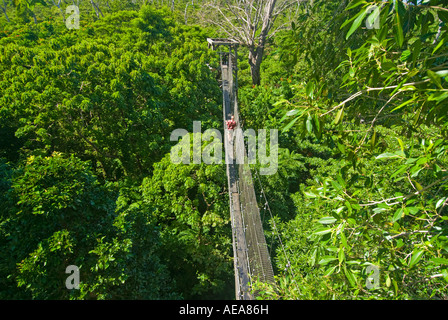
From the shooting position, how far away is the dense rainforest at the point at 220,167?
1287mm

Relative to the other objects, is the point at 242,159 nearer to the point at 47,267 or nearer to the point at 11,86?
the point at 47,267

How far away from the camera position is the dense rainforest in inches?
50.7

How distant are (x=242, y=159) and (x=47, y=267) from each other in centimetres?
365

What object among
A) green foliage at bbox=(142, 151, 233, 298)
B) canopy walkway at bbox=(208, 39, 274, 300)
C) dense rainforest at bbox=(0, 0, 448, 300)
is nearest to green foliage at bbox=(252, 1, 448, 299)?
dense rainforest at bbox=(0, 0, 448, 300)

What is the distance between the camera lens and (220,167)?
545cm

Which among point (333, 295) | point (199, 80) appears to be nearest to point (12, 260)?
point (333, 295)

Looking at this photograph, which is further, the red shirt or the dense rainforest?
the red shirt

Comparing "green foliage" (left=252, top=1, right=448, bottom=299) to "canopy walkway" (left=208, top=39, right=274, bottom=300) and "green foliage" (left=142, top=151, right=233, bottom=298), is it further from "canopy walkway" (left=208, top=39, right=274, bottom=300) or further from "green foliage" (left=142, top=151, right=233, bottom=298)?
"green foliage" (left=142, top=151, right=233, bottom=298)

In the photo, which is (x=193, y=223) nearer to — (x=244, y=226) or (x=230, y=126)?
(x=244, y=226)

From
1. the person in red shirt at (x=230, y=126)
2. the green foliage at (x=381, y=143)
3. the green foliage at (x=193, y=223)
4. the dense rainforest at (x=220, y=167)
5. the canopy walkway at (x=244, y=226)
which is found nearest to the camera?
the green foliage at (x=381, y=143)

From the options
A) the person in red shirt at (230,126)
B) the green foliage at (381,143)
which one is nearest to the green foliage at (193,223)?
the person in red shirt at (230,126)

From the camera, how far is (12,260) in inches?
113

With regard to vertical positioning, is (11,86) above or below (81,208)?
above

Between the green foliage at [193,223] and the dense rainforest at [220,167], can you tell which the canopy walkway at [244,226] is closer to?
the dense rainforest at [220,167]
